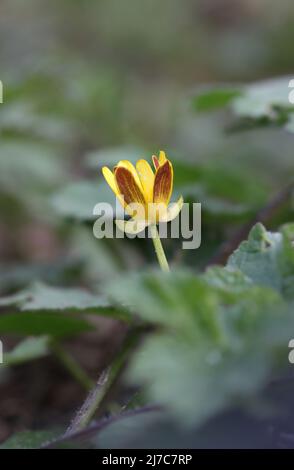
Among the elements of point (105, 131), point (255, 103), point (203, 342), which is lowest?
point (203, 342)

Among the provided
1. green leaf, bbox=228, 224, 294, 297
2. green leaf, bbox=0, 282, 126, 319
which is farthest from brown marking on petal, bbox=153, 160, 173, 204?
green leaf, bbox=0, 282, 126, 319

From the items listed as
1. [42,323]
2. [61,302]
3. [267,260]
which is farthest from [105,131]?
[267,260]

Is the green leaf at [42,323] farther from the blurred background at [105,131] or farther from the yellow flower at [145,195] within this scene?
the yellow flower at [145,195]

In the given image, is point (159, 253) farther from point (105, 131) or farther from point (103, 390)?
point (105, 131)

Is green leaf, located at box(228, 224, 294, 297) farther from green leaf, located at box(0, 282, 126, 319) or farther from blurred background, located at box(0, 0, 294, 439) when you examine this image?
blurred background, located at box(0, 0, 294, 439)

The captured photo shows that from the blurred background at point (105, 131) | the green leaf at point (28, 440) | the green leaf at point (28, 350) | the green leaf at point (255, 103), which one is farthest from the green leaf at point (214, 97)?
the green leaf at point (28, 440)

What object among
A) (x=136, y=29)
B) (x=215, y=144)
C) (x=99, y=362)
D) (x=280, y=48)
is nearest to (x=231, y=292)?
(x=99, y=362)
